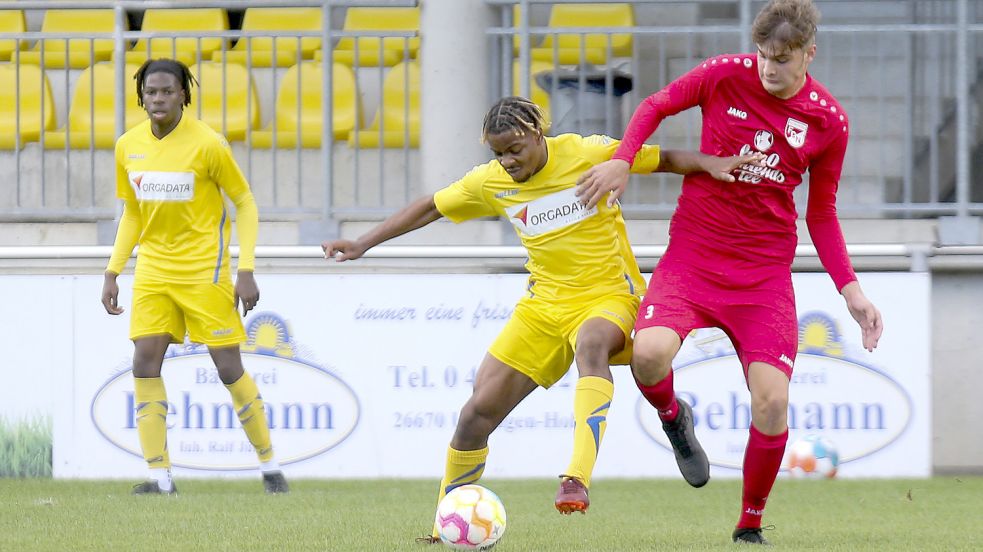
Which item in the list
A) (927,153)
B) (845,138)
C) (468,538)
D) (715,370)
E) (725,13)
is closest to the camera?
(468,538)

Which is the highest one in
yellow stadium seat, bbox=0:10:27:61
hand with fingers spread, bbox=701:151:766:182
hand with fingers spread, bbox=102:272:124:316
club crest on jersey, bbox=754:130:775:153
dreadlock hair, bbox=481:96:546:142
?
yellow stadium seat, bbox=0:10:27:61

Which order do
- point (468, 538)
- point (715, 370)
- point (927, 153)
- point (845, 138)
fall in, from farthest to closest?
point (927, 153)
point (715, 370)
point (845, 138)
point (468, 538)

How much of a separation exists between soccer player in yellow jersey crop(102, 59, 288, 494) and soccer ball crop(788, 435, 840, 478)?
297cm

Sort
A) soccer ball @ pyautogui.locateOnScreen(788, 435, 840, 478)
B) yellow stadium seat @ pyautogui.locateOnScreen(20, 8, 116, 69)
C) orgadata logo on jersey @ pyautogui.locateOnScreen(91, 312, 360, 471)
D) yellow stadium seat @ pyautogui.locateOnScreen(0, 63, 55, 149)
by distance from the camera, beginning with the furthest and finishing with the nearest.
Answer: yellow stadium seat @ pyautogui.locateOnScreen(20, 8, 116, 69) → yellow stadium seat @ pyautogui.locateOnScreen(0, 63, 55, 149) → orgadata logo on jersey @ pyautogui.locateOnScreen(91, 312, 360, 471) → soccer ball @ pyautogui.locateOnScreen(788, 435, 840, 478)

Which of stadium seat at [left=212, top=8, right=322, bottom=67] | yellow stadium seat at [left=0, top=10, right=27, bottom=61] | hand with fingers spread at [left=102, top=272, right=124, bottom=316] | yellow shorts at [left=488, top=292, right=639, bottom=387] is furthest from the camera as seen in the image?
yellow stadium seat at [left=0, top=10, right=27, bottom=61]

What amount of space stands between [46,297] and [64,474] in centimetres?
102

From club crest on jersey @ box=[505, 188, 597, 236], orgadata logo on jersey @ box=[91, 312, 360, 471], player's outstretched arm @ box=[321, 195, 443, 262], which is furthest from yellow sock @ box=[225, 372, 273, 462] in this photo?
club crest on jersey @ box=[505, 188, 597, 236]

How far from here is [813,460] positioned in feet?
29.5

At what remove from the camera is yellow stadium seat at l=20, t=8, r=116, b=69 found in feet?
36.5

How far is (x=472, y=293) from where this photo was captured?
9305 millimetres

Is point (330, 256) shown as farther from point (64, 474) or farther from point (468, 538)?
point (64, 474)

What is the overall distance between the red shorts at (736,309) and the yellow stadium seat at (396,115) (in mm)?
4546

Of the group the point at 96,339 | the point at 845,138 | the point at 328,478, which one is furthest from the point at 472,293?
the point at 845,138

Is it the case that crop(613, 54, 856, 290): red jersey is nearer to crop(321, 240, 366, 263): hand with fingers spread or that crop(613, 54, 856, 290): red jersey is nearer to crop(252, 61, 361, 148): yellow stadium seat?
crop(321, 240, 366, 263): hand with fingers spread
